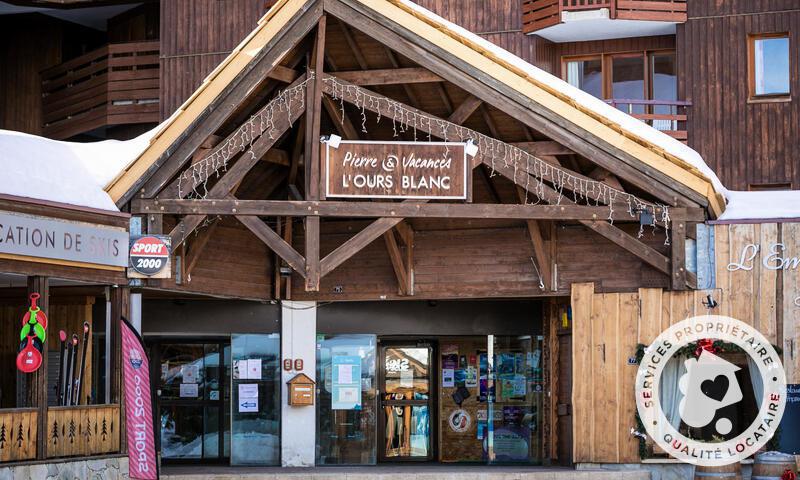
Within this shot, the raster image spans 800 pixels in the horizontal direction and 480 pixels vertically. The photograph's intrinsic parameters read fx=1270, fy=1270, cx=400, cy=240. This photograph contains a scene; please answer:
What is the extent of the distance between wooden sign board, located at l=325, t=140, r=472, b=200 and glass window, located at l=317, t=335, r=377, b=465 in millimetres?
4548

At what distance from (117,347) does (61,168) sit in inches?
101

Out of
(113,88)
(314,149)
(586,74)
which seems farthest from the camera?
(113,88)

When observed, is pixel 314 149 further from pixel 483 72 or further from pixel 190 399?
pixel 190 399

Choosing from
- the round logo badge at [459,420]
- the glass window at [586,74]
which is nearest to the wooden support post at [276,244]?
the round logo badge at [459,420]

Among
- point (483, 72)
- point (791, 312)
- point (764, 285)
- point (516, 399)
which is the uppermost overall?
point (483, 72)

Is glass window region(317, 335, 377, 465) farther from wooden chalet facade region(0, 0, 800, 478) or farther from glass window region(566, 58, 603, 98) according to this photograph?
glass window region(566, 58, 603, 98)

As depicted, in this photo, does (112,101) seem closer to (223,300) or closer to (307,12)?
(223,300)

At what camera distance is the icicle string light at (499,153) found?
60.6 ft

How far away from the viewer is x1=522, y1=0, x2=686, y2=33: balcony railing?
24719 millimetres

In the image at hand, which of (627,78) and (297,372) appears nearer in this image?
(297,372)

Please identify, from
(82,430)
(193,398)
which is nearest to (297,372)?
(193,398)

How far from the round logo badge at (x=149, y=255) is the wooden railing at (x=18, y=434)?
264cm

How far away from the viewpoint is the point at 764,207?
1888 cm

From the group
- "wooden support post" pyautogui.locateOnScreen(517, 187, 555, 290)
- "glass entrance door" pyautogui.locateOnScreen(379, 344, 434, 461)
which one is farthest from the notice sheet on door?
"wooden support post" pyautogui.locateOnScreen(517, 187, 555, 290)
